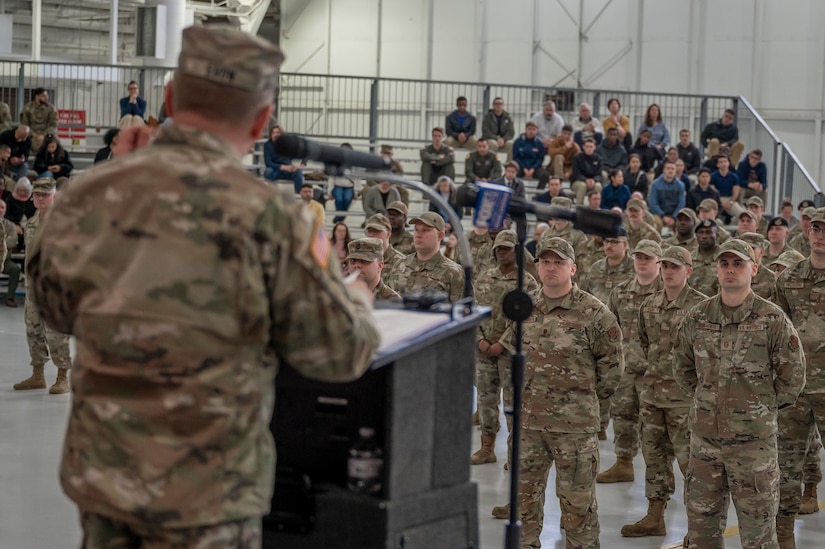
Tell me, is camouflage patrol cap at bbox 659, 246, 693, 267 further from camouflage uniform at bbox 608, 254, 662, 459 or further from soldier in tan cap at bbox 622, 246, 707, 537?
camouflage uniform at bbox 608, 254, 662, 459

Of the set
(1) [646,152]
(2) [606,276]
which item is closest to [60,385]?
(2) [606,276]

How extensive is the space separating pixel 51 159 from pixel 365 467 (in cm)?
1629

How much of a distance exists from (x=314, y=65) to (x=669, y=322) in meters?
20.1

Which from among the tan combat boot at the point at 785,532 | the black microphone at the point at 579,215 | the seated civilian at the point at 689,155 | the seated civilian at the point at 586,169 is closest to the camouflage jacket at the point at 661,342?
the tan combat boot at the point at 785,532

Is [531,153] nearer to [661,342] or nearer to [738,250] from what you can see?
[661,342]

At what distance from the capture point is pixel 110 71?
2095 cm

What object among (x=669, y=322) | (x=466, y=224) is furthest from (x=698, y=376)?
(x=466, y=224)

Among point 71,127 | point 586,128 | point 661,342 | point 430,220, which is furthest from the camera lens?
point 71,127

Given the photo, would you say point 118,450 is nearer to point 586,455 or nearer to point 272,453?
point 272,453

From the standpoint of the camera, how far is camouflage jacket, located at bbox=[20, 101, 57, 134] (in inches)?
751

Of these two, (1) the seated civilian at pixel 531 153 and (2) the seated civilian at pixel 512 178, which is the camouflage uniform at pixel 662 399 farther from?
(1) the seated civilian at pixel 531 153

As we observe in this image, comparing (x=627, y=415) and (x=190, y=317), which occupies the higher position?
(x=190, y=317)

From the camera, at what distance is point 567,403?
6855 mm

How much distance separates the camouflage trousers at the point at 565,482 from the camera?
262 inches
